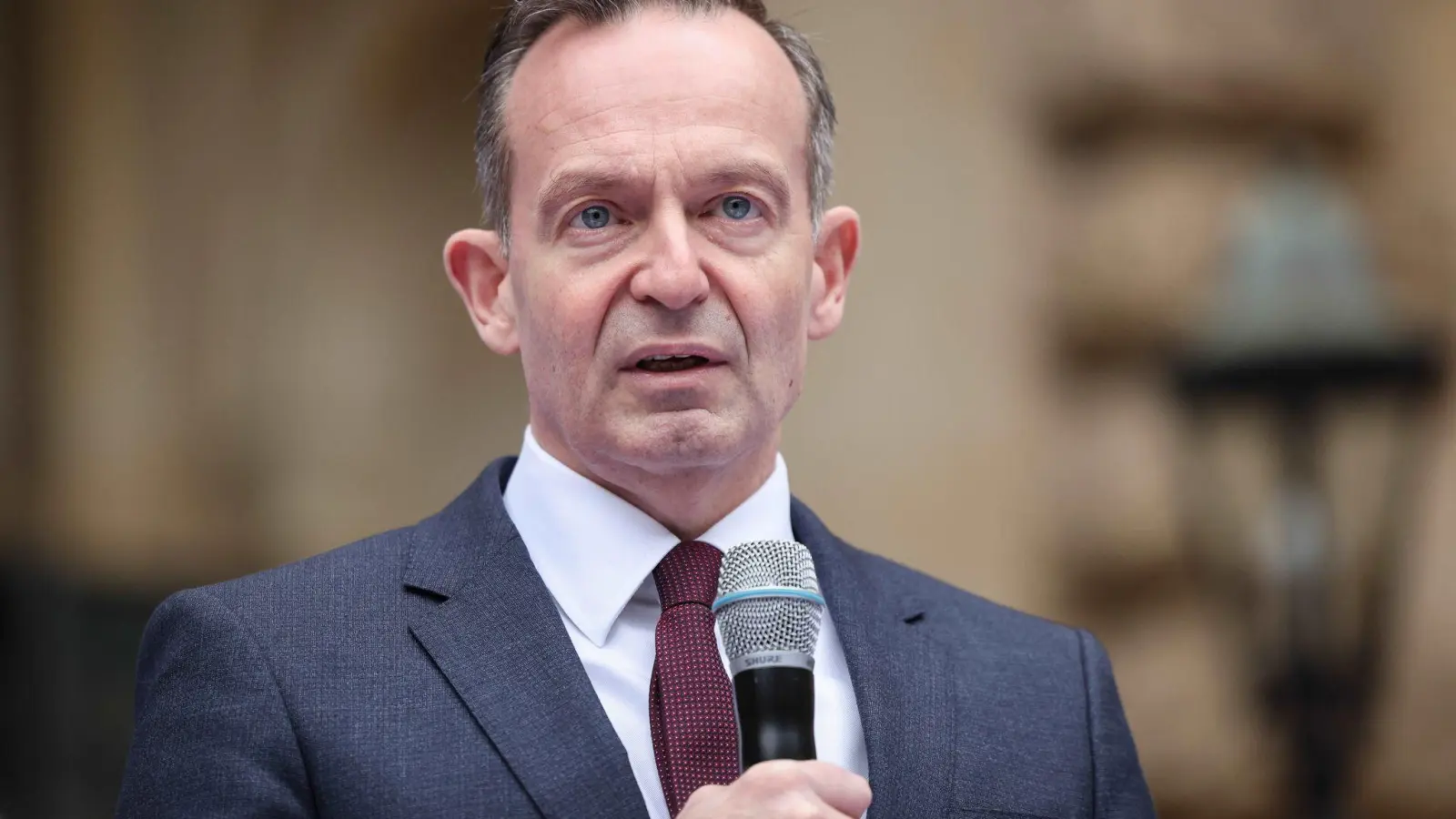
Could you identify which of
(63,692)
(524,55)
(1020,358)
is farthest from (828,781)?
(63,692)

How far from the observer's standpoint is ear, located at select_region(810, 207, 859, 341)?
2.68m

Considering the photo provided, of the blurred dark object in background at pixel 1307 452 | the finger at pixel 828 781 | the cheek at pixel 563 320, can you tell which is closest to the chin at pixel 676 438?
the cheek at pixel 563 320

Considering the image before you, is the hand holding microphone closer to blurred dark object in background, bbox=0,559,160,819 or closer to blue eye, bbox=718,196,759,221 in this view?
blue eye, bbox=718,196,759,221

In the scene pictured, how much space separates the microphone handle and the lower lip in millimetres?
531

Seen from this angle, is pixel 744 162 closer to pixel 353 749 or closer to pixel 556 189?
pixel 556 189

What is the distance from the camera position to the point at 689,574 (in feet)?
7.88

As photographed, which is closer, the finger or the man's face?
the finger

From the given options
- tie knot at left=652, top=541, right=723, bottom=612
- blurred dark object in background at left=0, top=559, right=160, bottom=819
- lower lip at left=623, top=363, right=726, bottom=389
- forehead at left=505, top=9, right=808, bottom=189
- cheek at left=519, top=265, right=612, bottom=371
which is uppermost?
forehead at left=505, top=9, right=808, bottom=189

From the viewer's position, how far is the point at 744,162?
2.40m

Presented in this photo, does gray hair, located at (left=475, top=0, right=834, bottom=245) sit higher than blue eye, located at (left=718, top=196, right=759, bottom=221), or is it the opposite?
gray hair, located at (left=475, top=0, right=834, bottom=245)

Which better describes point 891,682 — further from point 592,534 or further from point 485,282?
point 485,282

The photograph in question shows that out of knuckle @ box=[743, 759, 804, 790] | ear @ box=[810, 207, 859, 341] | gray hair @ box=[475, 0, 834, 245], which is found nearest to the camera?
knuckle @ box=[743, 759, 804, 790]

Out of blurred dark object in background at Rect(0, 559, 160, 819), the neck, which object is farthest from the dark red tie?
blurred dark object in background at Rect(0, 559, 160, 819)

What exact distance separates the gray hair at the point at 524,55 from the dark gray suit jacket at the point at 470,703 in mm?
466
